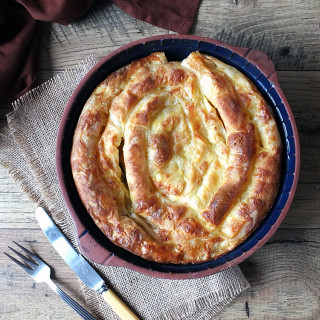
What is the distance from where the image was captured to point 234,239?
2082 millimetres

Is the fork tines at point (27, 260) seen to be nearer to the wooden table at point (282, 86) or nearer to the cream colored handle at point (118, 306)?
the wooden table at point (282, 86)

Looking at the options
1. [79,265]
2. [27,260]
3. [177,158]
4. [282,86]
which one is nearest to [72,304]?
[79,265]

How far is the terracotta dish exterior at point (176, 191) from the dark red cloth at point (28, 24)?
0.39 meters

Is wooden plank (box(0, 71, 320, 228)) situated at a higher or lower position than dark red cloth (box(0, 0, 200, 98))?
lower

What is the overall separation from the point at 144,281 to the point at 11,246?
91 cm

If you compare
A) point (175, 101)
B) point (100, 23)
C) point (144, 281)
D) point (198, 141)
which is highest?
point (100, 23)

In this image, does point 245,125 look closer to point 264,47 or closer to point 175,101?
point 175,101

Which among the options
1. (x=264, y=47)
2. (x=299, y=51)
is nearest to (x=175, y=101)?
(x=264, y=47)

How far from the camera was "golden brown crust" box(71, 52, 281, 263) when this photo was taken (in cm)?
206

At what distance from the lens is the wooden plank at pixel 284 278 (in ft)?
8.30

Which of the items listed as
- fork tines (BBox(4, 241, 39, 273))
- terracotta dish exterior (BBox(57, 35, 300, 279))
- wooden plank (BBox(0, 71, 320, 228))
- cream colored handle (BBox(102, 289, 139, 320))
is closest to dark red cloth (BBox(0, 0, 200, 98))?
terracotta dish exterior (BBox(57, 35, 300, 279))

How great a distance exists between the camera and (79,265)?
2.48 m

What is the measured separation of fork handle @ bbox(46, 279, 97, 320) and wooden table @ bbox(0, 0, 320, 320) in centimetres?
7

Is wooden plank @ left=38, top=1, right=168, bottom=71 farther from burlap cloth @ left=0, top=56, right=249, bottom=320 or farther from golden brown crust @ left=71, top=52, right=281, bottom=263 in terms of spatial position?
A: golden brown crust @ left=71, top=52, right=281, bottom=263
